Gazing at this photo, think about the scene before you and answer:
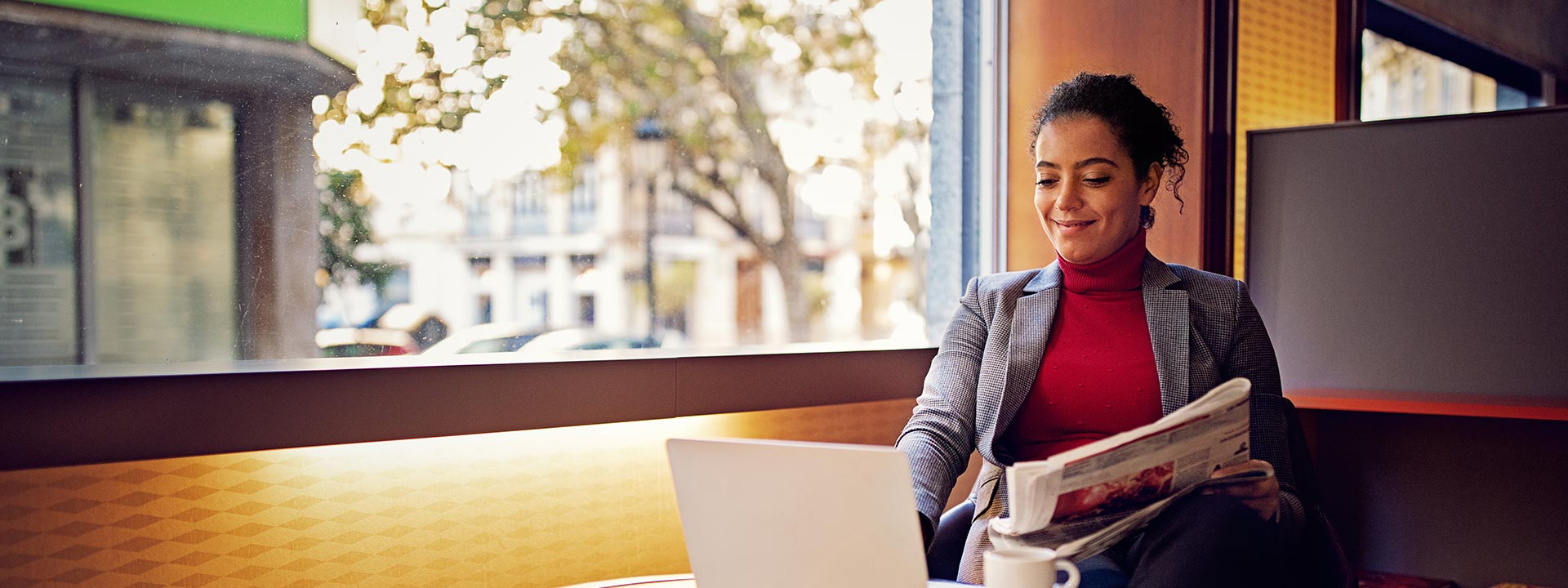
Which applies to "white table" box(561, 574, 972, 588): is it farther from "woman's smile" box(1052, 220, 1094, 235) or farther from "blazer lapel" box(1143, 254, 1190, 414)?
"woman's smile" box(1052, 220, 1094, 235)

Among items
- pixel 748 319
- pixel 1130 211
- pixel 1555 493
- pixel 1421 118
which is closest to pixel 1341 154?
pixel 1421 118

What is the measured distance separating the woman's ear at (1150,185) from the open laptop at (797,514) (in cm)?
104

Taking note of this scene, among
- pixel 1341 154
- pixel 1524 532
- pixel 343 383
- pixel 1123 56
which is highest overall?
pixel 1123 56

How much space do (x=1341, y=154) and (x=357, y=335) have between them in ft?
A: 8.13

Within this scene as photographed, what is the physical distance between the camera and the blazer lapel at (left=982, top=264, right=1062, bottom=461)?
1.91m

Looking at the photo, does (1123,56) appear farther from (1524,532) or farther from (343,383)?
(343,383)

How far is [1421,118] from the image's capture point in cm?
277

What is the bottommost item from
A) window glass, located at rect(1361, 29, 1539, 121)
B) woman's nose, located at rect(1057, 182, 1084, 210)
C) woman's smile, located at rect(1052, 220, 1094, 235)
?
woman's smile, located at rect(1052, 220, 1094, 235)

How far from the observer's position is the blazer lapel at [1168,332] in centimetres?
185

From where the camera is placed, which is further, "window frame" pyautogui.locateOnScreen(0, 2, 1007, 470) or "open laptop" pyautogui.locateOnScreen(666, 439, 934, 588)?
"window frame" pyautogui.locateOnScreen(0, 2, 1007, 470)

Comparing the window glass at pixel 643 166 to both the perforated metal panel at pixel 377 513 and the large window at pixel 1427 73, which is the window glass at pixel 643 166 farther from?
the large window at pixel 1427 73

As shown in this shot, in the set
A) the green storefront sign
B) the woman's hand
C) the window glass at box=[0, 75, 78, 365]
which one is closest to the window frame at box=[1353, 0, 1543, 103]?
the woman's hand

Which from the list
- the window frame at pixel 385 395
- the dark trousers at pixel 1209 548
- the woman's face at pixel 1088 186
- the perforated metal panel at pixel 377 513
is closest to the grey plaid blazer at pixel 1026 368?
the woman's face at pixel 1088 186

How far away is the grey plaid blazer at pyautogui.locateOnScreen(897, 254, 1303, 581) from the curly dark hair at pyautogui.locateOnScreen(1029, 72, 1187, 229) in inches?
7.5
